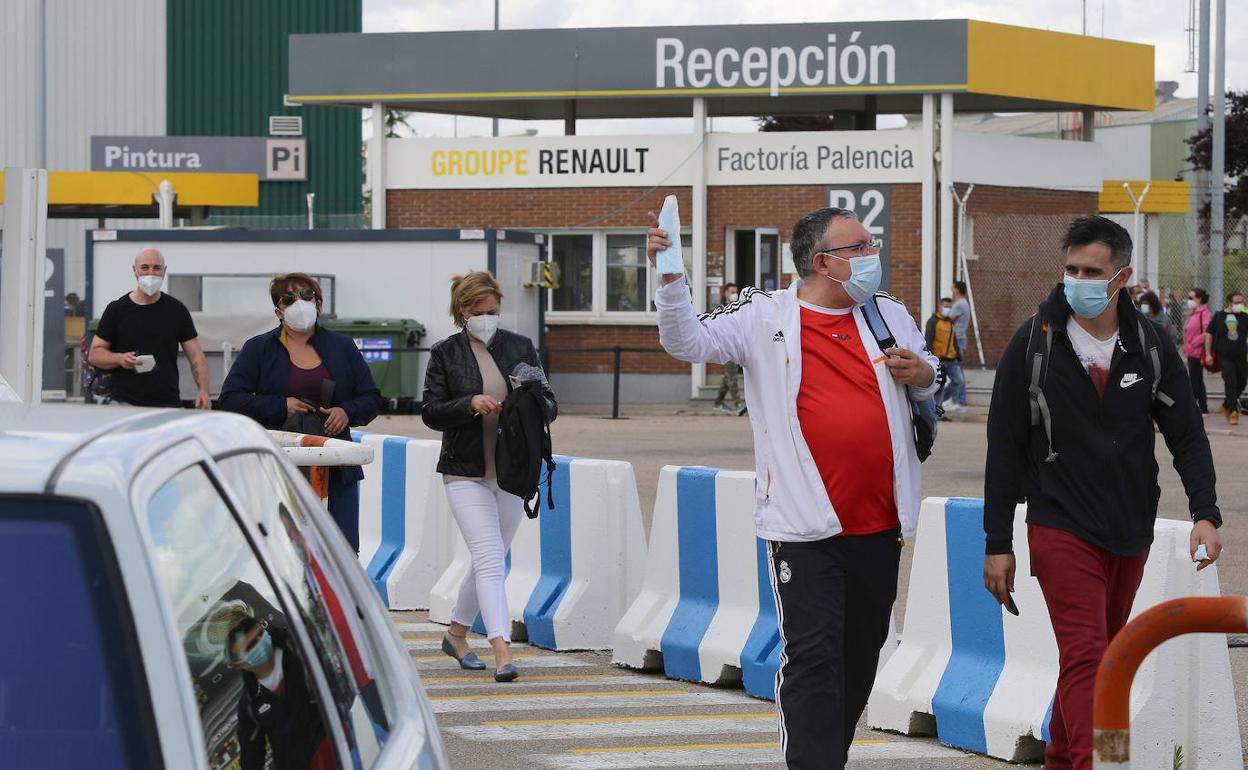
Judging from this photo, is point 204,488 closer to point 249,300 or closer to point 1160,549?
point 1160,549

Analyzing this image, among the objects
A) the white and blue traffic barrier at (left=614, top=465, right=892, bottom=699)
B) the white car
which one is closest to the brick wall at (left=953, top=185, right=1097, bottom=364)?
the white and blue traffic barrier at (left=614, top=465, right=892, bottom=699)

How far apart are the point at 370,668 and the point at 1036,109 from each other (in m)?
31.7

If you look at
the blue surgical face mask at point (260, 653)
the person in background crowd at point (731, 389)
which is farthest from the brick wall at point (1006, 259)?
the blue surgical face mask at point (260, 653)

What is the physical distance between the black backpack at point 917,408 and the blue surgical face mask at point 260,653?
290 centimetres

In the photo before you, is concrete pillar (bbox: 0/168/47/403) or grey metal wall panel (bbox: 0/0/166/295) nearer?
concrete pillar (bbox: 0/168/47/403)

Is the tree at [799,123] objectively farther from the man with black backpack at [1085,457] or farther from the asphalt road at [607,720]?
the man with black backpack at [1085,457]

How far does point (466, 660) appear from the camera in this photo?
8.73 meters

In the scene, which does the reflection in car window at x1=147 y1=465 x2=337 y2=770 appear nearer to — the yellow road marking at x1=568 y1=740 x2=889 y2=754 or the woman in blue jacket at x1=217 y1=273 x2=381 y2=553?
the yellow road marking at x1=568 y1=740 x2=889 y2=754

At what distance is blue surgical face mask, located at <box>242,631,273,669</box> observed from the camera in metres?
2.66

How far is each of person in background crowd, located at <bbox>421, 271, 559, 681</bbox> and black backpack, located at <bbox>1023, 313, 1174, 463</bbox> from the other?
3.29 m

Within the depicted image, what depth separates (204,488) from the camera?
256cm

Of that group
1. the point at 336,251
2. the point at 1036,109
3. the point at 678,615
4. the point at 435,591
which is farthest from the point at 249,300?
the point at 678,615

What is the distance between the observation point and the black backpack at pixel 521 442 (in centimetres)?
834

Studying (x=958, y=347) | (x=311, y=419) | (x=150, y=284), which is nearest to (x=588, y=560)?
(x=311, y=419)
